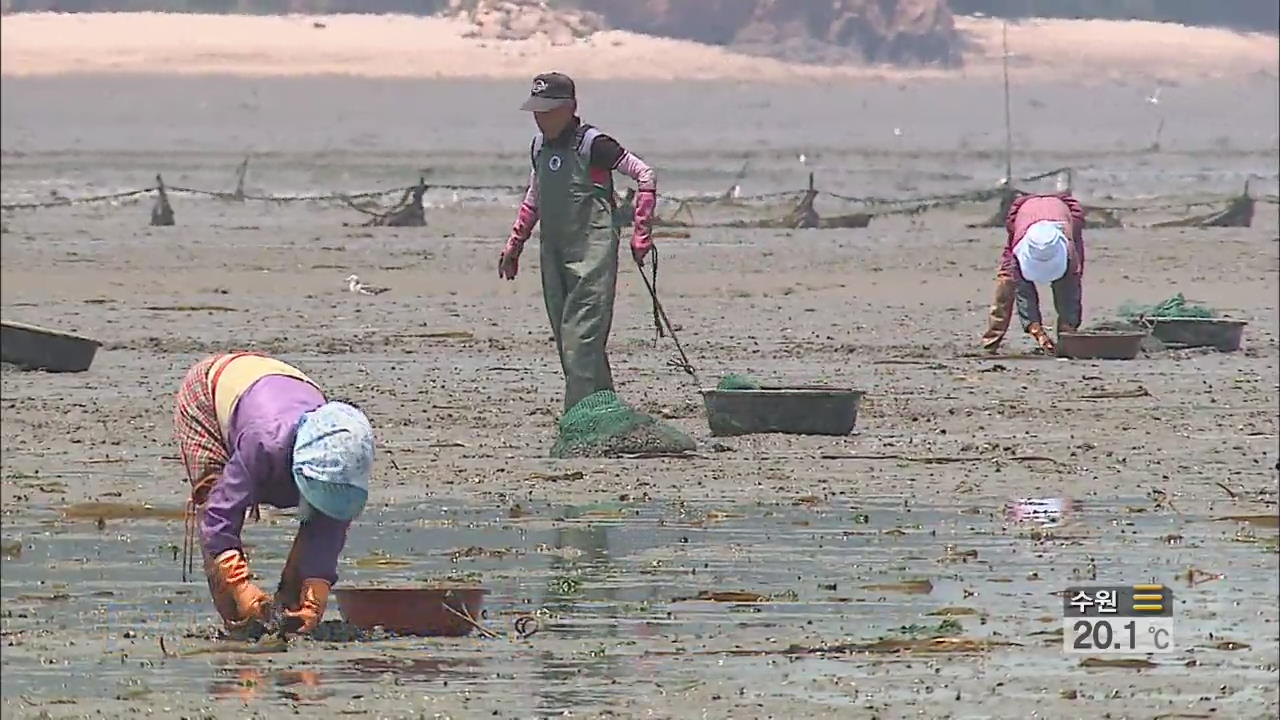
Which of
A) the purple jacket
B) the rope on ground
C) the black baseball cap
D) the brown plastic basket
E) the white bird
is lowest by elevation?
the rope on ground

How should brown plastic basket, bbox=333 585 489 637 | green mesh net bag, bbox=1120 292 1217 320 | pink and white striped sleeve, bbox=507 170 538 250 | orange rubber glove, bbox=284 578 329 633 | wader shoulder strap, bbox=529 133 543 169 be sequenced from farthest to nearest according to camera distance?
green mesh net bag, bbox=1120 292 1217 320 < pink and white striped sleeve, bbox=507 170 538 250 < wader shoulder strap, bbox=529 133 543 169 < brown plastic basket, bbox=333 585 489 637 < orange rubber glove, bbox=284 578 329 633

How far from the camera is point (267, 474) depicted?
7.52 meters

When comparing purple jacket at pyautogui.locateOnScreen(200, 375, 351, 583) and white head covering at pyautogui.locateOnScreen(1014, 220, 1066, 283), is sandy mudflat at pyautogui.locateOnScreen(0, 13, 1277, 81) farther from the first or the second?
purple jacket at pyautogui.locateOnScreen(200, 375, 351, 583)

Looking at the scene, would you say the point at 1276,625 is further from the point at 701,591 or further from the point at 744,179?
the point at 744,179

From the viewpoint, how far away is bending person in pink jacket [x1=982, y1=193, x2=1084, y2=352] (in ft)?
54.6

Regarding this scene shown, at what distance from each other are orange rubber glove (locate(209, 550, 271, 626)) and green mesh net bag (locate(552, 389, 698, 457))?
4.55 m

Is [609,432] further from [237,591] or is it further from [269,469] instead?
[269,469]

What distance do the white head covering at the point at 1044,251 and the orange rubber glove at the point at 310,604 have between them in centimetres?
945

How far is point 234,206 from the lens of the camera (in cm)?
3700

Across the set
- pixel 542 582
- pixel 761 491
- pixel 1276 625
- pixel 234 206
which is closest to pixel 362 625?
pixel 542 582

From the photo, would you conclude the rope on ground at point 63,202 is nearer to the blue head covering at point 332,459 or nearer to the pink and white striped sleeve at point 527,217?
the pink and white striped sleeve at point 527,217

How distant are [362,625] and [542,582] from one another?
4.26ft

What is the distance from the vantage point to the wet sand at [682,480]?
7648mm

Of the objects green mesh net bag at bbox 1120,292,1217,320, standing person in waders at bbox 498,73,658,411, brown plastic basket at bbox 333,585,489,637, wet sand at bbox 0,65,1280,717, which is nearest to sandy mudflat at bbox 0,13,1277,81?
wet sand at bbox 0,65,1280,717
